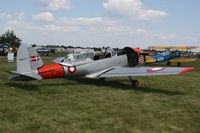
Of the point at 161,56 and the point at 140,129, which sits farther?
the point at 161,56

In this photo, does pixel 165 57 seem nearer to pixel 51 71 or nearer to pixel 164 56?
pixel 164 56

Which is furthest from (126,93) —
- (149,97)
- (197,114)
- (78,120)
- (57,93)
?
(78,120)

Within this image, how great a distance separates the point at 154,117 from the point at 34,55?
5.84 m

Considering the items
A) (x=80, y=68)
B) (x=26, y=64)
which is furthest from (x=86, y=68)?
(x=26, y=64)

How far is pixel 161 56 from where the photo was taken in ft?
94.9

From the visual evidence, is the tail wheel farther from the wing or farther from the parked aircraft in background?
the parked aircraft in background

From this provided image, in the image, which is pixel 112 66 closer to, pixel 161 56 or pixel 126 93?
pixel 126 93

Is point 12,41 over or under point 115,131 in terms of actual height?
over

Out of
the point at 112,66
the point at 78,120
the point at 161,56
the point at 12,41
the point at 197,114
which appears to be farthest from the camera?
the point at 12,41

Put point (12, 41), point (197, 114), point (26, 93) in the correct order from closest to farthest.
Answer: point (197, 114)
point (26, 93)
point (12, 41)

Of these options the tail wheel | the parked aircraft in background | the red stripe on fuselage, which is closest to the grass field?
the red stripe on fuselage

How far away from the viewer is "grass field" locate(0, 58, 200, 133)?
5.82 m

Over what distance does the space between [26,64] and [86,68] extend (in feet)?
9.92

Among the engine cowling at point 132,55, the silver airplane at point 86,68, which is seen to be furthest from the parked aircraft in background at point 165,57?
the silver airplane at point 86,68
